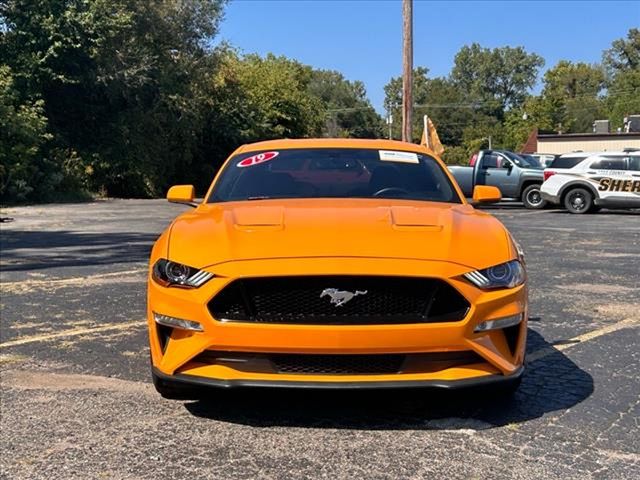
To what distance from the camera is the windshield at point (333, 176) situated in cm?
479

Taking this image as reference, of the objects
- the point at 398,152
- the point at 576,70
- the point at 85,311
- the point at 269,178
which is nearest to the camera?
the point at 269,178

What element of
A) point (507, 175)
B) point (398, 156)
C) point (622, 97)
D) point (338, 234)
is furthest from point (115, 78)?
point (622, 97)

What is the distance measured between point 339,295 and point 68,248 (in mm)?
8881

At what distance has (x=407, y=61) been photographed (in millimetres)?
19188

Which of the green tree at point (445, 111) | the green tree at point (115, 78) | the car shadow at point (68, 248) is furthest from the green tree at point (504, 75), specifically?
the car shadow at point (68, 248)

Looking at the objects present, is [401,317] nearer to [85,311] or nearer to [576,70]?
[85,311]

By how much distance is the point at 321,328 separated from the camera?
10.5 feet

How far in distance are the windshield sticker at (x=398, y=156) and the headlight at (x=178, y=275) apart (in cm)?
213

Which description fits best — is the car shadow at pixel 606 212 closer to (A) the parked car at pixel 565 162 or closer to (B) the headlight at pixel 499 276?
(A) the parked car at pixel 565 162

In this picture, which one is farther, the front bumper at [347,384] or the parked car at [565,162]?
the parked car at [565,162]

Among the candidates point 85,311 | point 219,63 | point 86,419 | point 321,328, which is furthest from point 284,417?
point 219,63

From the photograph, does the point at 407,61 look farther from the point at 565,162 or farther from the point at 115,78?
the point at 115,78

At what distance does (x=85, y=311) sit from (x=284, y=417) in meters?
3.19

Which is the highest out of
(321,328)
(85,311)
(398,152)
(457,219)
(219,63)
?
(219,63)
